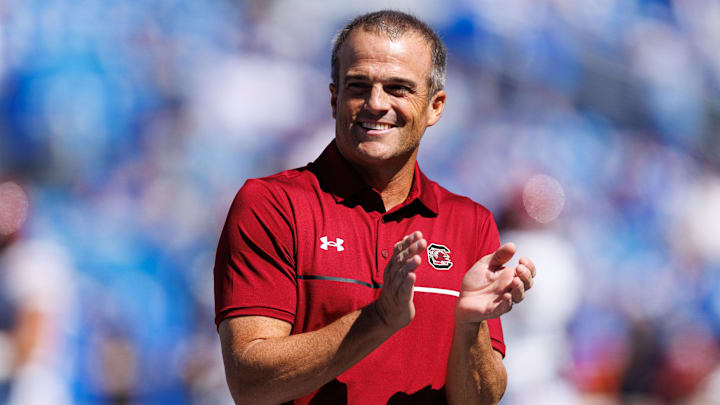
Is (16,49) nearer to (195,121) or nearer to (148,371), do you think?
(195,121)

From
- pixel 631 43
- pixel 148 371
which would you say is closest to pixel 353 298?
pixel 148 371

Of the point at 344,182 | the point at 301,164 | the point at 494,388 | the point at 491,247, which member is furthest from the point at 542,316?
the point at 344,182

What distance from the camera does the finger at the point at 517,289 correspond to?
1524 millimetres

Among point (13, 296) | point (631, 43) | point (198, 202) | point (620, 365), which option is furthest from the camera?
point (631, 43)

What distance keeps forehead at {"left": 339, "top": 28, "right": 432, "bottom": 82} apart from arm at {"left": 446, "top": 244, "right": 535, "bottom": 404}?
1.55ft

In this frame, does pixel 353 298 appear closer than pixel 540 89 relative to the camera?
Yes

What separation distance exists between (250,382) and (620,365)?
3.10m

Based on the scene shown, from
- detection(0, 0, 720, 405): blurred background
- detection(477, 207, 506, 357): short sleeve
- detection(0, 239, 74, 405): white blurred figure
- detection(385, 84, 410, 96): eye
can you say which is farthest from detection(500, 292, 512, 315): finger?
detection(0, 239, 74, 405): white blurred figure

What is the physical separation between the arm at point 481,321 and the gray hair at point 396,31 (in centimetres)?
49

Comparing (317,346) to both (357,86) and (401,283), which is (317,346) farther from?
(357,86)

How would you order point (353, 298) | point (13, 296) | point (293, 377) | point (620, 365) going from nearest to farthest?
1. point (293, 377)
2. point (353, 298)
3. point (13, 296)
4. point (620, 365)

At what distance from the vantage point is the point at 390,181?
6.06 feet

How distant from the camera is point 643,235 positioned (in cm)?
429

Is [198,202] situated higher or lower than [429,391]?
higher
